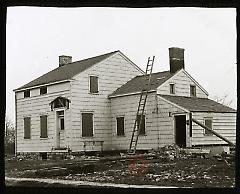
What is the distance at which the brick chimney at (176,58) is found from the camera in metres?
3.92

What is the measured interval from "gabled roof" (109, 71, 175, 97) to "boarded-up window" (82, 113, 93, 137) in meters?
0.30

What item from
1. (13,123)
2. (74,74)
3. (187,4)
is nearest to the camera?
(187,4)

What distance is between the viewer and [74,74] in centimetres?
431

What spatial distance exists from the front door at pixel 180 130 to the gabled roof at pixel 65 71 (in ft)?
2.47

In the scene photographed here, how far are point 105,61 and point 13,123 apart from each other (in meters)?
0.88

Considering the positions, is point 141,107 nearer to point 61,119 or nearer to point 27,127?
point 61,119

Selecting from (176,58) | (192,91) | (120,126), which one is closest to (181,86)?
(192,91)

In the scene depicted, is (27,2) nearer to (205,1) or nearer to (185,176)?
(205,1)

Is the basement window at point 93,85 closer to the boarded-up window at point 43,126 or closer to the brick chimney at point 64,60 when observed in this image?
the brick chimney at point 64,60

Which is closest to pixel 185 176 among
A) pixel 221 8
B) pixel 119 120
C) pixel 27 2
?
pixel 119 120

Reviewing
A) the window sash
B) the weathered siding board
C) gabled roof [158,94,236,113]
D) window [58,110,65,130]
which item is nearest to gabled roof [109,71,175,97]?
gabled roof [158,94,236,113]

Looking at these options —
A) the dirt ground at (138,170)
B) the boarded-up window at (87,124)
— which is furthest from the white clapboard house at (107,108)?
the dirt ground at (138,170)

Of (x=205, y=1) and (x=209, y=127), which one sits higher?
(x=205, y=1)

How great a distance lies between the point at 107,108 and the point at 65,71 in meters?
0.46
